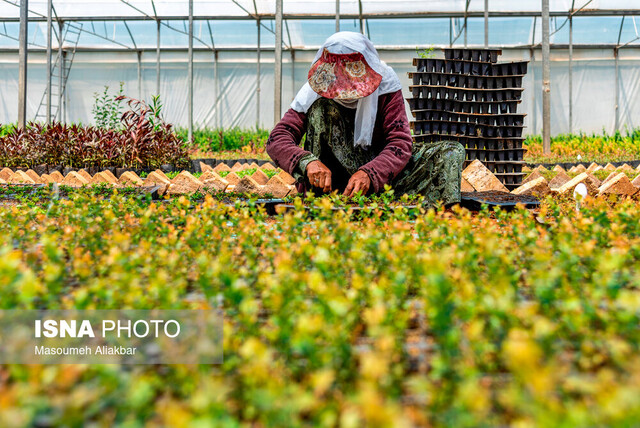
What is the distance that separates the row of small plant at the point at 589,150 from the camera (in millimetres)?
9953

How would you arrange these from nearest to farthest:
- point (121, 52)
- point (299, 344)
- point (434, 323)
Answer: point (299, 344)
point (434, 323)
point (121, 52)

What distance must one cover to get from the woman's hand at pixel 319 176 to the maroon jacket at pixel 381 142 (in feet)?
0.66

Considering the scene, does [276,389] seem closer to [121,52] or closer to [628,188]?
[628,188]

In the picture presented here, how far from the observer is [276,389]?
0.94 meters

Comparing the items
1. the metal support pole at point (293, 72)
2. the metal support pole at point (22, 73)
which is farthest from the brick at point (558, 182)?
the metal support pole at point (293, 72)

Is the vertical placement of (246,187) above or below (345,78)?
below

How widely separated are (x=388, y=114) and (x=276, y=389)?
297 centimetres

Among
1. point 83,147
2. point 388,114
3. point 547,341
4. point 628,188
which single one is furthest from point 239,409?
point 83,147

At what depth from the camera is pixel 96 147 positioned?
22.7ft

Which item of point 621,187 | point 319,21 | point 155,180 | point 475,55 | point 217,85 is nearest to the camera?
point 621,187

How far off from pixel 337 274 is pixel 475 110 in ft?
15.0

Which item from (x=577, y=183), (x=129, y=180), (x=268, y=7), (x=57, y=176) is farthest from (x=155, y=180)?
(x=268, y=7)

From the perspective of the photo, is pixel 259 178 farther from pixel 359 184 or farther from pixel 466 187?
pixel 359 184

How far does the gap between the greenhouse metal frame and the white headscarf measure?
12.0 metres
